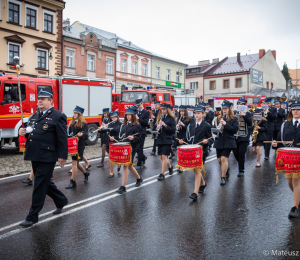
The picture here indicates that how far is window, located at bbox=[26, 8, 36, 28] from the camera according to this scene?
24252mm

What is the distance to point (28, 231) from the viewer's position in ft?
14.7

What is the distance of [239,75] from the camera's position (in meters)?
49.8

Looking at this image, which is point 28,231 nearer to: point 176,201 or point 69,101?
point 176,201

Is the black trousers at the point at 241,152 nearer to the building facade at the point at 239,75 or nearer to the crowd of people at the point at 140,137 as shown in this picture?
the crowd of people at the point at 140,137

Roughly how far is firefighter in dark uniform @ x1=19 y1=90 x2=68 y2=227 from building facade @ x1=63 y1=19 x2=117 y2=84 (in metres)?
24.6

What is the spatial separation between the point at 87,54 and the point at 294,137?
2795 cm

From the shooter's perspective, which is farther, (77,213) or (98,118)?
(98,118)

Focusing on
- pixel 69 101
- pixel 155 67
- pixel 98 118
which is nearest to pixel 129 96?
pixel 98 118

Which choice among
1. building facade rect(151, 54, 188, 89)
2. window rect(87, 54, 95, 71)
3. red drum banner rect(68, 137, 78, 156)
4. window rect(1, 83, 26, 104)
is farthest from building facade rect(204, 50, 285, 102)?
red drum banner rect(68, 137, 78, 156)

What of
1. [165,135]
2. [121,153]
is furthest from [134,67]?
[121,153]

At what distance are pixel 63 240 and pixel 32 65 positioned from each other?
76.6 feet

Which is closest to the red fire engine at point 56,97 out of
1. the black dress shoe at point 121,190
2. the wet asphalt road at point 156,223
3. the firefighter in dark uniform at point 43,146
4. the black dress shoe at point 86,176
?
the wet asphalt road at point 156,223

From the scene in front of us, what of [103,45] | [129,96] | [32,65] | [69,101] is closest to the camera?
[69,101]

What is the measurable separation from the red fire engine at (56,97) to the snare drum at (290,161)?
940 centimetres
